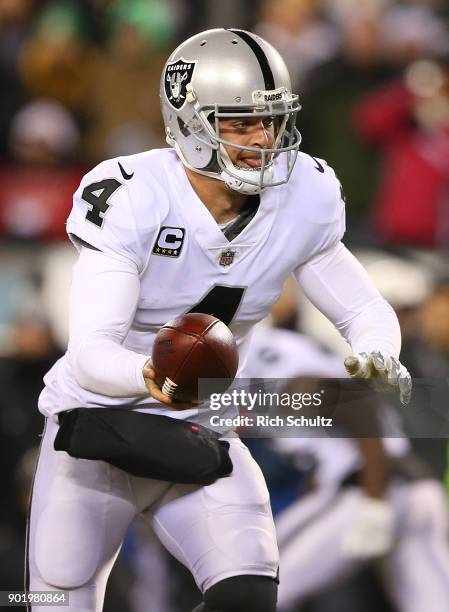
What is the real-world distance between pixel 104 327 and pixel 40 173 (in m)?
3.86

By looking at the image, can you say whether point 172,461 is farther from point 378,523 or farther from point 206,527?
point 378,523

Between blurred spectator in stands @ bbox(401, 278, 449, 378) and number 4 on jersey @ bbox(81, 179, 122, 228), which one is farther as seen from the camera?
blurred spectator in stands @ bbox(401, 278, 449, 378)

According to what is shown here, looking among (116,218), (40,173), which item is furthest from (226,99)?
(40,173)

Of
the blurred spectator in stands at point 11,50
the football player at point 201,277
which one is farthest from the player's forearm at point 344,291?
the blurred spectator in stands at point 11,50

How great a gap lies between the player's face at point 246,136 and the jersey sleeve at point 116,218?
237 mm

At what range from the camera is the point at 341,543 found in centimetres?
546

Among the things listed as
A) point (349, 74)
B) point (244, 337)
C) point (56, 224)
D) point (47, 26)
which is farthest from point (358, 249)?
point (244, 337)

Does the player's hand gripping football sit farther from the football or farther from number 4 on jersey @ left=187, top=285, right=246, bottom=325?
number 4 on jersey @ left=187, top=285, right=246, bottom=325

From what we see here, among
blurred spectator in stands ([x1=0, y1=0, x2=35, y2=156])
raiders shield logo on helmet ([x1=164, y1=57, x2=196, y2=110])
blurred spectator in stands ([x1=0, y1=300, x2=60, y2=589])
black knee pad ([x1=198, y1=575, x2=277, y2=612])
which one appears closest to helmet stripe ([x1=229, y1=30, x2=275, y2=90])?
raiders shield logo on helmet ([x1=164, y1=57, x2=196, y2=110])

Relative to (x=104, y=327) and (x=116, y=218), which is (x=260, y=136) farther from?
(x=104, y=327)

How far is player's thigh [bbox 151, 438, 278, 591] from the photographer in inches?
126

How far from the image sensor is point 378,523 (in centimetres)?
536

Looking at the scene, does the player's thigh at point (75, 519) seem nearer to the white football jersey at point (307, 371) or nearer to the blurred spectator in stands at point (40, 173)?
the white football jersey at point (307, 371)

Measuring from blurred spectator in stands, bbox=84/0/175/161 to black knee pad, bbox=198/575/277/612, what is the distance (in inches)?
162
